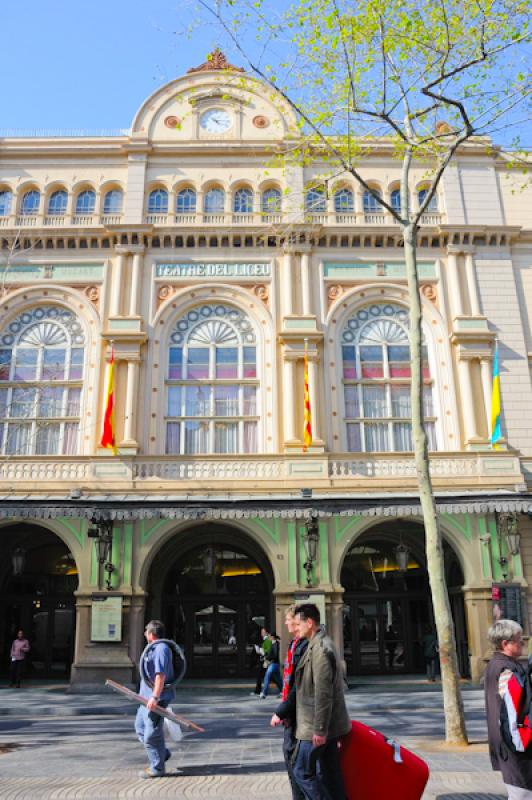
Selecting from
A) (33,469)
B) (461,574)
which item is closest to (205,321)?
(33,469)

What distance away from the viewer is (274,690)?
18.4 meters

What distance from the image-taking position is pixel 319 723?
487 centimetres

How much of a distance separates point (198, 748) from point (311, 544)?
9531mm

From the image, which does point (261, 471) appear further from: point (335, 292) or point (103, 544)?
point (335, 292)

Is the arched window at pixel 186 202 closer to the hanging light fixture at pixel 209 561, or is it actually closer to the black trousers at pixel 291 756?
the hanging light fixture at pixel 209 561

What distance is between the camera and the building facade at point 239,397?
19062 mm

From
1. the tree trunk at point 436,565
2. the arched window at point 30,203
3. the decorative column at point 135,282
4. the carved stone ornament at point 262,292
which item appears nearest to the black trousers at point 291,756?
the tree trunk at point 436,565

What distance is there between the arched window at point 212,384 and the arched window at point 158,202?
14.0 feet

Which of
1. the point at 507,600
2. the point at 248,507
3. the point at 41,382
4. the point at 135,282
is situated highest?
the point at 135,282

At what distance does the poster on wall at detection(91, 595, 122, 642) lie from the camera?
60.2 feet

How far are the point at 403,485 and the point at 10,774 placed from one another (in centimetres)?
1421

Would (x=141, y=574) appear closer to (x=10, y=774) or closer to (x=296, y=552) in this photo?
(x=296, y=552)

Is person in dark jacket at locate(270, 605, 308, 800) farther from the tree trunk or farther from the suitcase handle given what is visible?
the tree trunk

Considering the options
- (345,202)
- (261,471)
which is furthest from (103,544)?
(345,202)
